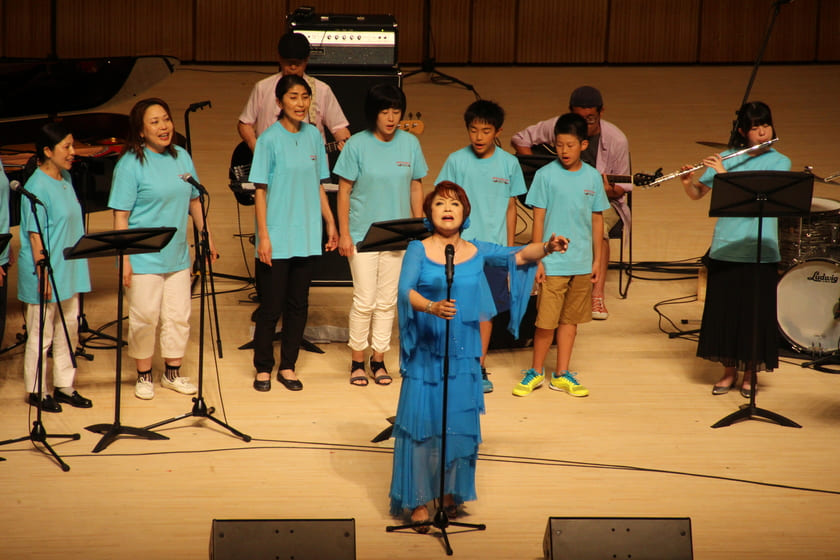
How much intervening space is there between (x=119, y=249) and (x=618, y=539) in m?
2.70

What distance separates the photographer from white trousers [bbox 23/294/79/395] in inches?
217

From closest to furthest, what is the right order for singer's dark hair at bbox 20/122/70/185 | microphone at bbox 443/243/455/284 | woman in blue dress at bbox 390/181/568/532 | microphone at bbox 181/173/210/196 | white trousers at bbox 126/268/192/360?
microphone at bbox 443/243/455/284 → woman in blue dress at bbox 390/181/568/532 → microphone at bbox 181/173/210/196 → singer's dark hair at bbox 20/122/70/185 → white trousers at bbox 126/268/192/360

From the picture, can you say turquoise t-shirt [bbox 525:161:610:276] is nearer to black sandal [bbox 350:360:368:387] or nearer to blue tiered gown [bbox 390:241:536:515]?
black sandal [bbox 350:360:368:387]

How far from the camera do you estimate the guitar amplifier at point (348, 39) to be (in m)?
7.31

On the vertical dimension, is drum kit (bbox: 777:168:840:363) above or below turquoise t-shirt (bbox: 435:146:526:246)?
below

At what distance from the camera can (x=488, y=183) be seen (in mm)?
5867

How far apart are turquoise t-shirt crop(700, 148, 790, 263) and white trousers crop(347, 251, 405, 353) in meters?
1.86

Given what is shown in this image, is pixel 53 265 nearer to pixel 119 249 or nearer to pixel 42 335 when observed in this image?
pixel 42 335

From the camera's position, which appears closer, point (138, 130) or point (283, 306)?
point (138, 130)

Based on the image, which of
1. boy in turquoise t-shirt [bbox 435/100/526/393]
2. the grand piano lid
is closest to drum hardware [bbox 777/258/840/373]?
boy in turquoise t-shirt [bbox 435/100/526/393]

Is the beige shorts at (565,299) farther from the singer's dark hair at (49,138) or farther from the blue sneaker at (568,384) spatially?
the singer's dark hair at (49,138)

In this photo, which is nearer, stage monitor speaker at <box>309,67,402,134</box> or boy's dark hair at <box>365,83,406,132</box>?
boy's dark hair at <box>365,83,406,132</box>

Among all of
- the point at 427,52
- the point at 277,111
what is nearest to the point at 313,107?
the point at 277,111

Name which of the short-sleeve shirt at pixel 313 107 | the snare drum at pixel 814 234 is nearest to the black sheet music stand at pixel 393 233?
the short-sleeve shirt at pixel 313 107
